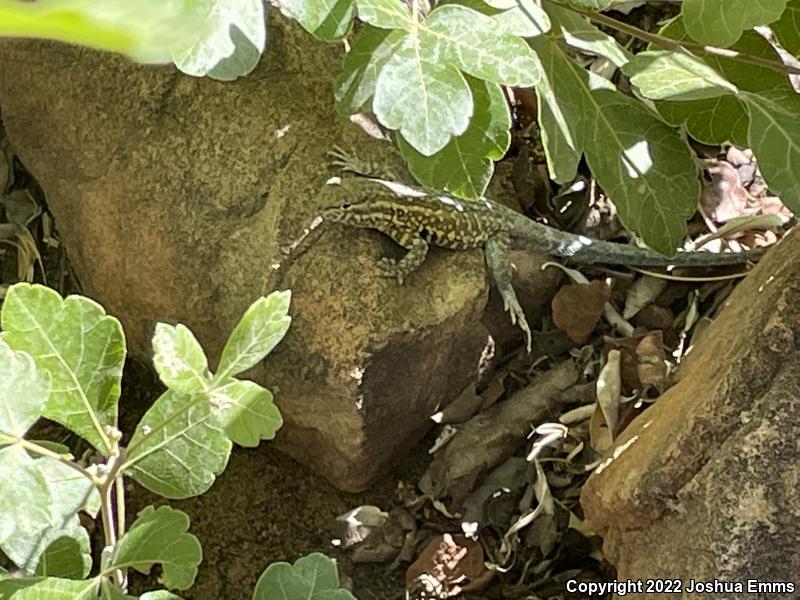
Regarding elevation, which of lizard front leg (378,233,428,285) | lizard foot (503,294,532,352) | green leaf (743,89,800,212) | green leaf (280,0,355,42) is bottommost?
lizard foot (503,294,532,352)

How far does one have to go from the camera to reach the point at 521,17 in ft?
5.20

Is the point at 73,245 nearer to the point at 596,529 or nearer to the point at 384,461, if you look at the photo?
the point at 384,461

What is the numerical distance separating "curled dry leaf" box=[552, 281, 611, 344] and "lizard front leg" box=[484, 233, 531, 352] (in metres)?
0.11

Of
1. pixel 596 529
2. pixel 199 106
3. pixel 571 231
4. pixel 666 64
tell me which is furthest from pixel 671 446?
pixel 199 106

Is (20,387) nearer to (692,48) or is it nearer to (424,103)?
(424,103)

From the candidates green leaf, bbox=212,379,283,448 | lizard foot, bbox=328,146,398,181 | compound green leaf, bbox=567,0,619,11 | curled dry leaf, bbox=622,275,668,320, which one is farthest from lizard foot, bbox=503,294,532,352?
green leaf, bbox=212,379,283,448

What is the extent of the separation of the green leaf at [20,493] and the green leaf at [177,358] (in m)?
0.22

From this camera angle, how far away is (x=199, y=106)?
2.43 meters

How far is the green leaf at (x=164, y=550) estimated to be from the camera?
135 cm

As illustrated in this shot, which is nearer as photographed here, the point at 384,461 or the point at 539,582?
the point at 539,582

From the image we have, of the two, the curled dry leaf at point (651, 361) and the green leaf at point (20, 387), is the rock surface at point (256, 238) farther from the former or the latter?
the green leaf at point (20, 387)

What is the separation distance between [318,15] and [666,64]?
66 centimetres

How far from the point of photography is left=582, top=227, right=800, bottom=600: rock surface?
57.9 inches

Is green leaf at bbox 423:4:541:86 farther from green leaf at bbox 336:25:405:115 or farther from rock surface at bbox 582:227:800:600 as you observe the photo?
rock surface at bbox 582:227:800:600
